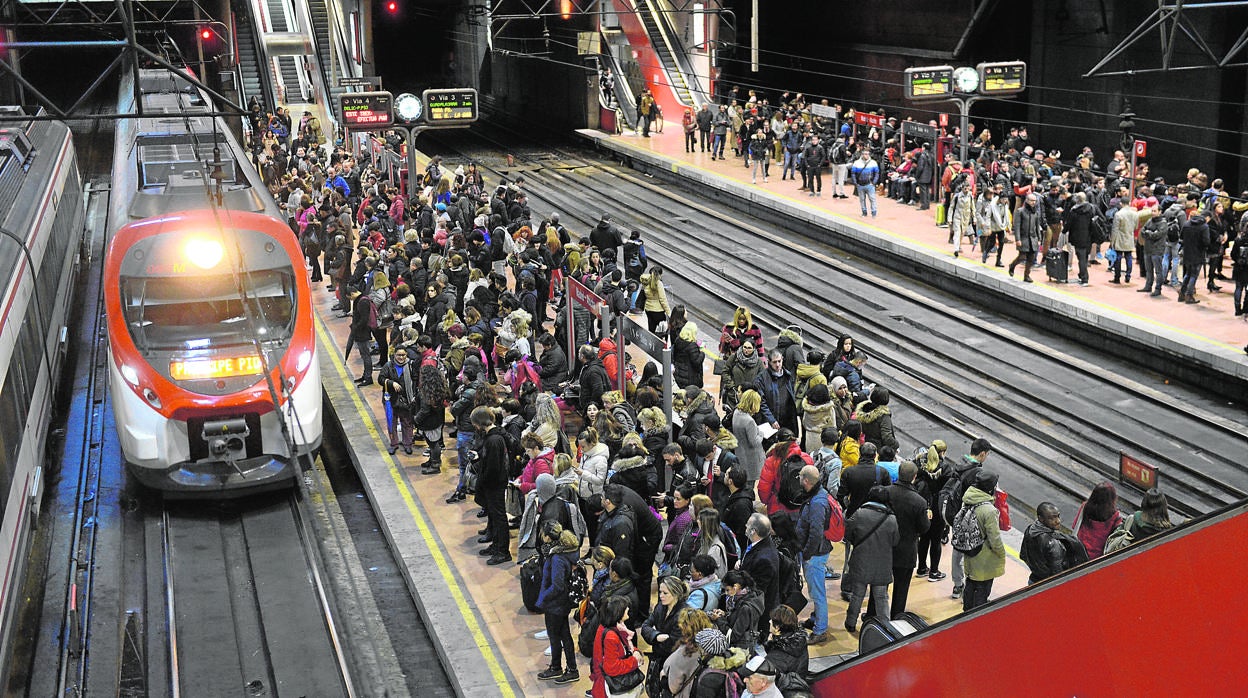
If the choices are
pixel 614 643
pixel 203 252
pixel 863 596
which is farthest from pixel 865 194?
pixel 614 643

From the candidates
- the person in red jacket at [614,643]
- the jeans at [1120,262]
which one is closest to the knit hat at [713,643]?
the person in red jacket at [614,643]

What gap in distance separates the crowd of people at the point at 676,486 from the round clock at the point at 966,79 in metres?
10.6

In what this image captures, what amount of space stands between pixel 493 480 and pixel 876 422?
3631mm

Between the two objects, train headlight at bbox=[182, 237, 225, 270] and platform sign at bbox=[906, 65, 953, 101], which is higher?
platform sign at bbox=[906, 65, 953, 101]

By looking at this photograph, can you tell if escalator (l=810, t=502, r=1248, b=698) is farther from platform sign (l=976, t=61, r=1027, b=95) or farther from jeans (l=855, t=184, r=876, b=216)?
platform sign (l=976, t=61, r=1027, b=95)

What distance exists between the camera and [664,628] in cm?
898

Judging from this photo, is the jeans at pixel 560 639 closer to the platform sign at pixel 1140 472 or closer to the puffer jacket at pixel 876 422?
the puffer jacket at pixel 876 422

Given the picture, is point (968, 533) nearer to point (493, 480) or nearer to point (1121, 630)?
point (493, 480)

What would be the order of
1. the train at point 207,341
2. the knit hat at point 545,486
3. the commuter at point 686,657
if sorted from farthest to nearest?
1. the train at point 207,341
2. the knit hat at point 545,486
3. the commuter at point 686,657

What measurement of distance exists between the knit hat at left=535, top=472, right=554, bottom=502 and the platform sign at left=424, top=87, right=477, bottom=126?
16695mm

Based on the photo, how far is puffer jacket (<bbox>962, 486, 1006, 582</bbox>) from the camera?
1050 centimetres

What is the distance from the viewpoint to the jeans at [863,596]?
10.9 metres

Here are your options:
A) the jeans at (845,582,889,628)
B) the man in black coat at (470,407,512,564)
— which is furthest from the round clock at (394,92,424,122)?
the jeans at (845,582,889,628)

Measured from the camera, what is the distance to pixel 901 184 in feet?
92.2
